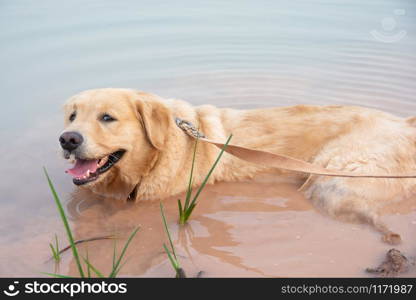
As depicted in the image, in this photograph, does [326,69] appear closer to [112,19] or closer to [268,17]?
[268,17]

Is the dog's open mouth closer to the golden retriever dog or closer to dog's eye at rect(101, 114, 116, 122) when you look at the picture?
the golden retriever dog

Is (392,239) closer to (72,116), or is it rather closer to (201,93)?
(72,116)

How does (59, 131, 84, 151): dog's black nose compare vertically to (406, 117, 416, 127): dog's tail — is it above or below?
above

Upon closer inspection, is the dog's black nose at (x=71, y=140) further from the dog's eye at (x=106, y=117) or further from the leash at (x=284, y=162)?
the leash at (x=284, y=162)

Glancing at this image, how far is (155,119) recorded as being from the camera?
13.4 ft

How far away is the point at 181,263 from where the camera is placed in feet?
11.1

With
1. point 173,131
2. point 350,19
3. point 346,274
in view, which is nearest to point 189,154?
point 173,131

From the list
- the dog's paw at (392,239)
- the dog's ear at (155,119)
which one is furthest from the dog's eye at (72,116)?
the dog's paw at (392,239)

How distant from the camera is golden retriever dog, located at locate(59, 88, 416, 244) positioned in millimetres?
3857

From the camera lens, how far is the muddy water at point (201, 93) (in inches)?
138

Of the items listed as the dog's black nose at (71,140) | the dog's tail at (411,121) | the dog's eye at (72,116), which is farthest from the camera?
the dog's tail at (411,121)

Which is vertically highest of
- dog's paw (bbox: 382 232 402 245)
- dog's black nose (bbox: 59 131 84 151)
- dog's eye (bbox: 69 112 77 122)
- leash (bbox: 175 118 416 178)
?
dog's eye (bbox: 69 112 77 122)

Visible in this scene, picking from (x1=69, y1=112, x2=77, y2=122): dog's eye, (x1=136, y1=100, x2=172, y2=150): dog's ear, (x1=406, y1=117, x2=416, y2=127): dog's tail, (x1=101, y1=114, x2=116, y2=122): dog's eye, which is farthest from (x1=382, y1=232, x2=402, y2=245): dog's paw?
(x1=69, y1=112, x2=77, y2=122): dog's eye

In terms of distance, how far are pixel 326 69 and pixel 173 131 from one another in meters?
4.60
